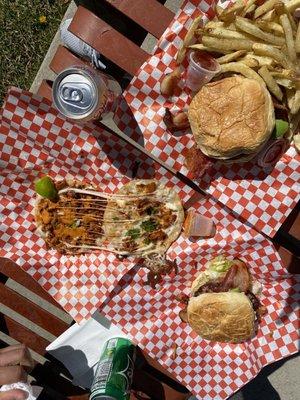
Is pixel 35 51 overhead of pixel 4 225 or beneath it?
overhead

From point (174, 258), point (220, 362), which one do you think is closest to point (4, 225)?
point (174, 258)

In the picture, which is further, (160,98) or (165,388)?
(165,388)

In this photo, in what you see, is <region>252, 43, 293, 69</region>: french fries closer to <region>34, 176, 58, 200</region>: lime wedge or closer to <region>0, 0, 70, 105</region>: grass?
<region>34, 176, 58, 200</region>: lime wedge

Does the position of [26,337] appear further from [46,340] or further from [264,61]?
[264,61]

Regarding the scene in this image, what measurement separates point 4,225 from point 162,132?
5.07 feet

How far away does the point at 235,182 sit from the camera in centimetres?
345

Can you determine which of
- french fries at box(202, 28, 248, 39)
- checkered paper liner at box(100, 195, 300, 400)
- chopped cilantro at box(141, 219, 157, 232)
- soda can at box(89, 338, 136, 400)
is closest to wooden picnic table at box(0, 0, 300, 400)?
checkered paper liner at box(100, 195, 300, 400)

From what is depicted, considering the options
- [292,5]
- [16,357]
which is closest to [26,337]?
[16,357]

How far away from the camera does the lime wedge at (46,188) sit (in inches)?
149

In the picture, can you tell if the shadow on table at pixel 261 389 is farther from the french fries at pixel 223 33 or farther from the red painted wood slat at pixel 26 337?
the french fries at pixel 223 33

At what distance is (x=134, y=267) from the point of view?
12.8 feet

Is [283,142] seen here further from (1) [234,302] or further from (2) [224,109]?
(1) [234,302]

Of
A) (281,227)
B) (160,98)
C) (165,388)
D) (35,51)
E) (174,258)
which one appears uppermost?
(160,98)

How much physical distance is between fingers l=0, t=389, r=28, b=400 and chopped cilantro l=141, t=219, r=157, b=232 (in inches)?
66.2
